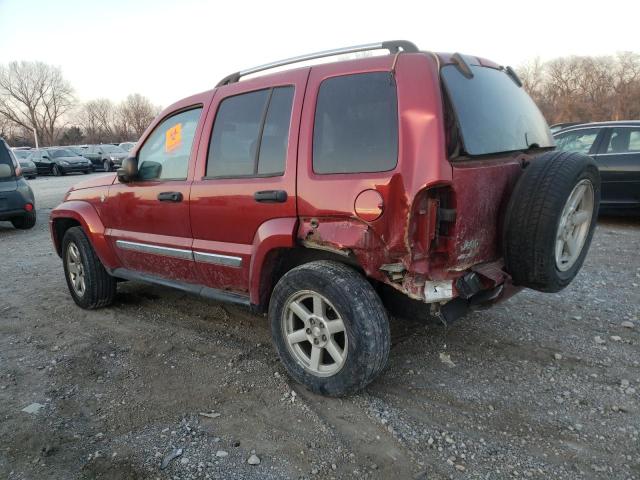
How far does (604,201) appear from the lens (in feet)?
23.9

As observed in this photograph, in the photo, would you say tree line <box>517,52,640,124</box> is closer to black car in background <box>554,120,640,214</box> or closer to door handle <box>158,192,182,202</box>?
black car in background <box>554,120,640,214</box>

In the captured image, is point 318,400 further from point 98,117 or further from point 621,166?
point 98,117

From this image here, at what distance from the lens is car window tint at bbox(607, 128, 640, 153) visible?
283 inches

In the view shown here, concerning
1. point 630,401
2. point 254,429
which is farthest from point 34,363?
point 630,401

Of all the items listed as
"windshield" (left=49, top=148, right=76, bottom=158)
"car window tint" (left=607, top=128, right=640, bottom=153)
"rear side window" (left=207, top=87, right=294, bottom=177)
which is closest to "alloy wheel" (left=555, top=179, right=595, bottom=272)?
"rear side window" (left=207, top=87, right=294, bottom=177)

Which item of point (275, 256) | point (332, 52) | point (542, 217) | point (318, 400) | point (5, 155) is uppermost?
point (332, 52)

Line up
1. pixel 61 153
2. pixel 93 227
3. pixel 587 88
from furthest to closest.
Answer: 1. pixel 587 88
2. pixel 61 153
3. pixel 93 227

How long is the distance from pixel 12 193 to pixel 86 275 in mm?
5594

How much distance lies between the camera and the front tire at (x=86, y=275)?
4379 millimetres

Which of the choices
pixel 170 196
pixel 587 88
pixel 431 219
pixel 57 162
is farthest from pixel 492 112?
pixel 587 88

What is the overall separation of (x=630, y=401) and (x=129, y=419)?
2.82 metres

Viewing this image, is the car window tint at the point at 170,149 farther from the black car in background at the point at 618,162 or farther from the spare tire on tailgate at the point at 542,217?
the black car in background at the point at 618,162

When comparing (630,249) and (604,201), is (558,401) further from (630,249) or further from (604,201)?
(604,201)

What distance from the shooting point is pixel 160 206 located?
12.0 feet
